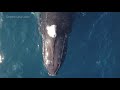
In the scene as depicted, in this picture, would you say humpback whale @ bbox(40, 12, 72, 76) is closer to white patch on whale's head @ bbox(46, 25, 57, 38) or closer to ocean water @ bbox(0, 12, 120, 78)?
white patch on whale's head @ bbox(46, 25, 57, 38)

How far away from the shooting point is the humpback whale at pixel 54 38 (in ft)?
142

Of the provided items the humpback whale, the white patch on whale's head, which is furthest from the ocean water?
the white patch on whale's head

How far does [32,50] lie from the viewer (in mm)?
48469

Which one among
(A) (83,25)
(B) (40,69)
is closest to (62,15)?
(A) (83,25)

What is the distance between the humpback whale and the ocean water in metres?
2.42

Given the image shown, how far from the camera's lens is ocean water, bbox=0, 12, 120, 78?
47344 millimetres

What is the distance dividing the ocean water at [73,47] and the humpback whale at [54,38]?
242cm

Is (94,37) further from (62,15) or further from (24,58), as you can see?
(24,58)

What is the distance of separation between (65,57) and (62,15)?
5.94 m

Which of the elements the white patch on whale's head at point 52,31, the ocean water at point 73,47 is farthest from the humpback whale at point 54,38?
the ocean water at point 73,47

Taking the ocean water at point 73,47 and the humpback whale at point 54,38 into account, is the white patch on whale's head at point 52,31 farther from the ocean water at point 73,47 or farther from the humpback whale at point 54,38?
the ocean water at point 73,47

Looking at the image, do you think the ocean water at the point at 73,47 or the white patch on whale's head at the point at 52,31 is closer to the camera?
the white patch on whale's head at the point at 52,31

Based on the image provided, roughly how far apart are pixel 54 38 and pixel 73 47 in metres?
5.37

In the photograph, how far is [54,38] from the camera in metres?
43.8
